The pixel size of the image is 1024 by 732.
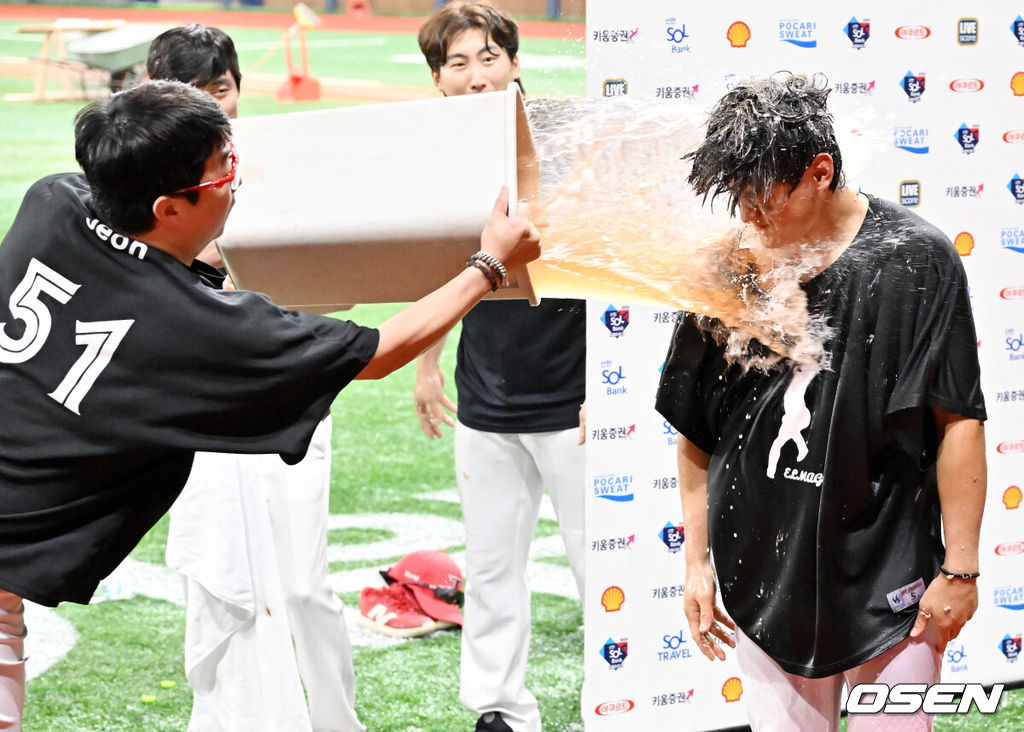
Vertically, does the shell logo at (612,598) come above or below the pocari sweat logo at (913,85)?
below

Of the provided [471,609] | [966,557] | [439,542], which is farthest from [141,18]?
[966,557]

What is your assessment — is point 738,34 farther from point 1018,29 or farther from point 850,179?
point 1018,29

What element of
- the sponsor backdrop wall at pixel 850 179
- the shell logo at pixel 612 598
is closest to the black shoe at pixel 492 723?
the sponsor backdrop wall at pixel 850 179

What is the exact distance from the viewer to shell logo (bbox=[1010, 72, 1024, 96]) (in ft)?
13.4

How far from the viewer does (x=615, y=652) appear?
13.5 ft

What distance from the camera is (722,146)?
2.57 metres

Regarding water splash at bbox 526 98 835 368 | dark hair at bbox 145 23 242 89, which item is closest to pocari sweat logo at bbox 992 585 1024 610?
water splash at bbox 526 98 835 368

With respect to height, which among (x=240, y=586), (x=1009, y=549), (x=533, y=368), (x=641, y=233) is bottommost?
(x=1009, y=549)

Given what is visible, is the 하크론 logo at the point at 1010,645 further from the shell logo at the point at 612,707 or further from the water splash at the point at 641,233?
the water splash at the point at 641,233

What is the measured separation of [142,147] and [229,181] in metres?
0.19

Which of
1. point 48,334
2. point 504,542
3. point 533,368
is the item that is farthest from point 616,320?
point 48,334

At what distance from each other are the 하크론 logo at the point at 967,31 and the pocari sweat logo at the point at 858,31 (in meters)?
0.31

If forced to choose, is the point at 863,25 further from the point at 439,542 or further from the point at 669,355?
the point at 439,542

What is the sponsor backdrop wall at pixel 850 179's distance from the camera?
3.83 m
